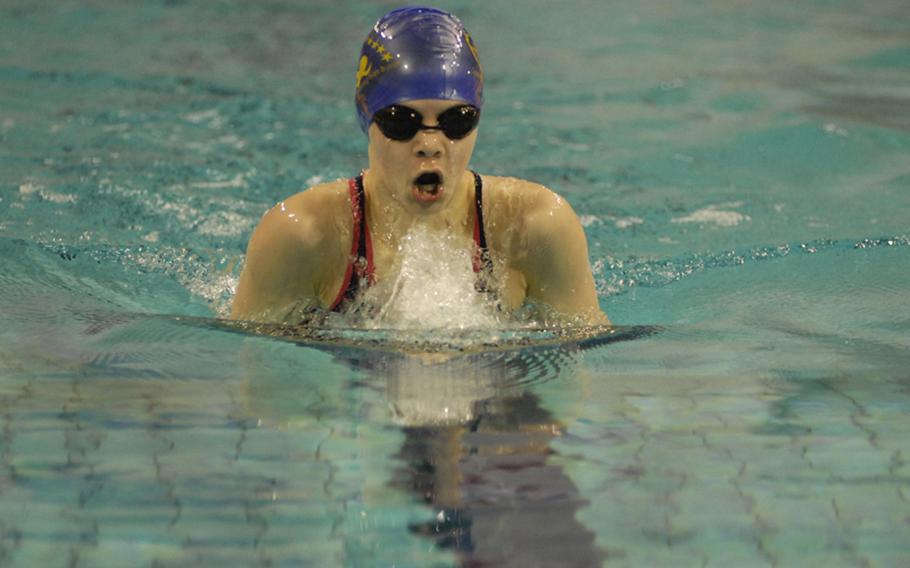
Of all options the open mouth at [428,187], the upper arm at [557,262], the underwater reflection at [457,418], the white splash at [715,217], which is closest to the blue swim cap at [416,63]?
the open mouth at [428,187]

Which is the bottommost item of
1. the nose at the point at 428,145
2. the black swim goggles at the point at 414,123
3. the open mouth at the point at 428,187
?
the open mouth at the point at 428,187

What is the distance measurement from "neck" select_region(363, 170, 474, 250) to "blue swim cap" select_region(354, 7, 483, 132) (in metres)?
0.21

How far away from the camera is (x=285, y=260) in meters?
3.28

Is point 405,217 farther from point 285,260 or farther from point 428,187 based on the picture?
point 285,260

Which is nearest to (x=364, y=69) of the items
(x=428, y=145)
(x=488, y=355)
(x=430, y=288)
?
(x=428, y=145)

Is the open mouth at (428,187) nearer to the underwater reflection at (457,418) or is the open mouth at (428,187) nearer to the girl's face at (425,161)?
the girl's face at (425,161)

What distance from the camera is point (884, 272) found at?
4289 mm

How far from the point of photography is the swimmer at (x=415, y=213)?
3.21 meters

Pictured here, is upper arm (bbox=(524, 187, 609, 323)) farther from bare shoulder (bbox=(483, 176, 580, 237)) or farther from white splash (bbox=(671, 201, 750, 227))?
white splash (bbox=(671, 201, 750, 227))

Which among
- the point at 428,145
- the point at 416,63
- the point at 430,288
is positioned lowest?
the point at 430,288

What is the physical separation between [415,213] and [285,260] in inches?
15.1

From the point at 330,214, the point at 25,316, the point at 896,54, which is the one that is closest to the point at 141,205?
the point at 25,316

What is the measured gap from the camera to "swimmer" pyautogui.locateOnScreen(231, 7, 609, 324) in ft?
10.5

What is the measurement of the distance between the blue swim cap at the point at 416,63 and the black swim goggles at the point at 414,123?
4cm
